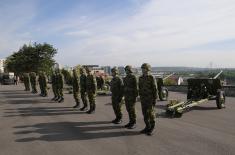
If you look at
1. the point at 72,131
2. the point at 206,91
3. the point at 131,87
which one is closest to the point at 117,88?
the point at 131,87

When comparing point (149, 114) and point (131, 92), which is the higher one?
point (131, 92)

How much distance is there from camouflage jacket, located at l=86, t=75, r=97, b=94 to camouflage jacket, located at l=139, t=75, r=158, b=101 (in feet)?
14.9

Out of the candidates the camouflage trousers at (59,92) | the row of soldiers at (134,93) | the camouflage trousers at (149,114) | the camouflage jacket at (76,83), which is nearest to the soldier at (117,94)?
the row of soldiers at (134,93)

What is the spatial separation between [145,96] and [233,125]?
327 cm

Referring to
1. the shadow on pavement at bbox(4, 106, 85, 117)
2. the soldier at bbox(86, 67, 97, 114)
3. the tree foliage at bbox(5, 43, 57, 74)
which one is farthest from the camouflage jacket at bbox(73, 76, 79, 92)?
the tree foliage at bbox(5, 43, 57, 74)

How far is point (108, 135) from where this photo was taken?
34.0ft

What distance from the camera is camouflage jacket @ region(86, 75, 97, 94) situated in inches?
589

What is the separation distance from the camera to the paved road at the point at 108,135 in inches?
340

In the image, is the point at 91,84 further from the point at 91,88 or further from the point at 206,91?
the point at 206,91

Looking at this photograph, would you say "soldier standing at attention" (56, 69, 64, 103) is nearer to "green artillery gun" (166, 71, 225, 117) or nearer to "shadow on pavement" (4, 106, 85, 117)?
"shadow on pavement" (4, 106, 85, 117)

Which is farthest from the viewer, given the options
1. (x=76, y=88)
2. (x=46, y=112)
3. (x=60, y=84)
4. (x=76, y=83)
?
(x=60, y=84)

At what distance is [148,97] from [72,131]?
244 centimetres

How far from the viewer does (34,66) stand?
2571 inches

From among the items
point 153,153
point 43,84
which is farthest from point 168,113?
point 43,84
